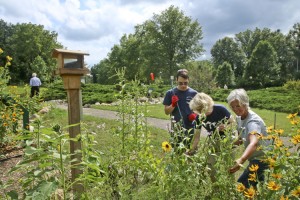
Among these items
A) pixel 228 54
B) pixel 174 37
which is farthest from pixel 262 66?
pixel 228 54

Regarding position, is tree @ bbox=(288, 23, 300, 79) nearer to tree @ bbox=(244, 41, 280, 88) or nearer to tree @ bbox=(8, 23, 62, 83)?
tree @ bbox=(244, 41, 280, 88)

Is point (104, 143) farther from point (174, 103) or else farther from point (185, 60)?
point (185, 60)

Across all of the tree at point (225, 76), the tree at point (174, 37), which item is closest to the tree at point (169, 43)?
the tree at point (174, 37)

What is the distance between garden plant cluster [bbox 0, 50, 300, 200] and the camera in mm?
1646

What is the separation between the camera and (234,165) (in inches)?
89.0

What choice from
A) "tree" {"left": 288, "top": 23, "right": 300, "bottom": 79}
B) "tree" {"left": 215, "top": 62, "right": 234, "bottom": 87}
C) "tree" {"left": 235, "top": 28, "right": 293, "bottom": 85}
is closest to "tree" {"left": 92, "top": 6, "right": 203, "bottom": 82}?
"tree" {"left": 215, "top": 62, "right": 234, "bottom": 87}

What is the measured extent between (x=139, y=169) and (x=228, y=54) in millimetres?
64931

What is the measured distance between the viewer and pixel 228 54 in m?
64.6

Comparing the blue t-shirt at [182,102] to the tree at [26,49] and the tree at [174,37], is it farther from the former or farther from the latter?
the tree at [26,49]

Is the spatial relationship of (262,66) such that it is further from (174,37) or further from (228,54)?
(228,54)

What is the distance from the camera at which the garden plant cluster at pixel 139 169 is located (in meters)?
1.65

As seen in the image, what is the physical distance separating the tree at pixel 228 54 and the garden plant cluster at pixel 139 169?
58848mm

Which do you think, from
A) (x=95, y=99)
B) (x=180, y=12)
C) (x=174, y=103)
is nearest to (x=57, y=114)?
(x=95, y=99)

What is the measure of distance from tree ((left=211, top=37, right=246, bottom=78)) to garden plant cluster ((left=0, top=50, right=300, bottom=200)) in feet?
193
